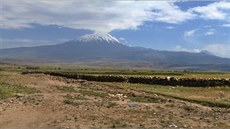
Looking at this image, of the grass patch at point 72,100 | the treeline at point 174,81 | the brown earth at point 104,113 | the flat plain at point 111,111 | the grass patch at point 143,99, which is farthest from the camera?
the treeline at point 174,81

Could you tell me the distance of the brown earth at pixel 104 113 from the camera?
31.1m

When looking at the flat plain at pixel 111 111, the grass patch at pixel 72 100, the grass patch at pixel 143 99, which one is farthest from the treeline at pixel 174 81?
the grass patch at pixel 72 100

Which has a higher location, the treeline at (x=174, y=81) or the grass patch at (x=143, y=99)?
the treeline at (x=174, y=81)

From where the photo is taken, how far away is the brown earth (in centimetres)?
3109

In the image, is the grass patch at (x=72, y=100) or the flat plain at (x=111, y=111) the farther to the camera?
the grass patch at (x=72, y=100)

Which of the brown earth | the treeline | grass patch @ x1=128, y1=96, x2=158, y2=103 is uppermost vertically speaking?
the treeline

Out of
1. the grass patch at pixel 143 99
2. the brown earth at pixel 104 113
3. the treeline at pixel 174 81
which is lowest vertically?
the brown earth at pixel 104 113

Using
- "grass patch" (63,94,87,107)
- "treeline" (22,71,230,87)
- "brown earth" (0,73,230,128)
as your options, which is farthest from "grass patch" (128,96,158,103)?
"treeline" (22,71,230,87)

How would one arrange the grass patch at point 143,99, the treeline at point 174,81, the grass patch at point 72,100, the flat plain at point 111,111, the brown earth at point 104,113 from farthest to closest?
the treeline at point 174,81 < the grass patch at point 143,99 < the grass patch at point 72,100 < the flat plain at point 111,111 < the brown earth at point 104,113

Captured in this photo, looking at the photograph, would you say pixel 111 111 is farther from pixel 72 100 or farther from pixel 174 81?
pixel 174 81

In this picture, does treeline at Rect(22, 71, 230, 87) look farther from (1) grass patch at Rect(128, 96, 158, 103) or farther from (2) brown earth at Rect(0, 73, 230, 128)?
(1) grass patch at Rect(128, 96, 158, 103)

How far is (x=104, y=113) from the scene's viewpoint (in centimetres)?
3606

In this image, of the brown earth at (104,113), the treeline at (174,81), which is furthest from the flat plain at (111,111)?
the treeline at (174,81)

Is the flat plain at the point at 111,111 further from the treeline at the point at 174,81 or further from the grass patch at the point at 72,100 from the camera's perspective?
the treeline at the point at 174,81
